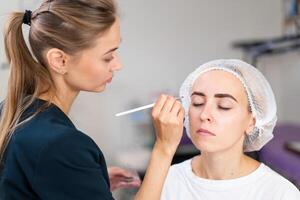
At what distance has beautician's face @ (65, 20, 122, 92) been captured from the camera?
1.06 m

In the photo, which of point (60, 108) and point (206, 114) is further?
point (206, 114)

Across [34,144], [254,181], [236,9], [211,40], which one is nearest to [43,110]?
[34,144]

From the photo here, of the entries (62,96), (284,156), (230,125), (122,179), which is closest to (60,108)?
(62,96)

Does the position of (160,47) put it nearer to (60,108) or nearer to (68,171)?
(60,108)

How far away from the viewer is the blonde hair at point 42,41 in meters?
1.02

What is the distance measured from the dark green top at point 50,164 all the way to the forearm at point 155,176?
133 millimetres

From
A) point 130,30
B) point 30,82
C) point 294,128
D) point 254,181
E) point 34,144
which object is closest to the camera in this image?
point 34,144

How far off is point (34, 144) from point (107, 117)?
2.05m

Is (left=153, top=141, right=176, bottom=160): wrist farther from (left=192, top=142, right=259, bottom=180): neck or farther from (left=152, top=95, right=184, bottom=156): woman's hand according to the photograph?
(left=192, top=142, right=259, bottom=180): neck

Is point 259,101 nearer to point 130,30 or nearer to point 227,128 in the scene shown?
point 227,128

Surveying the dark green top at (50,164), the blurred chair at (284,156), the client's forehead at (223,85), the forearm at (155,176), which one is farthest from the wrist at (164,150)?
the blurred chair at (284,156)

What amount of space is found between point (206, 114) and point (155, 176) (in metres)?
0.31

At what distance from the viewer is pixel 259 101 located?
1.34m

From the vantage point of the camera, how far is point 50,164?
91 cm
